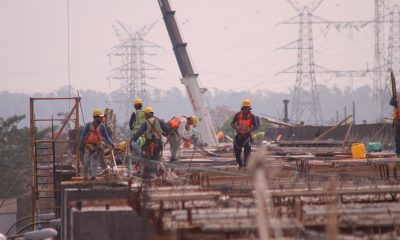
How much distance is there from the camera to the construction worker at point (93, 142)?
67.1ft

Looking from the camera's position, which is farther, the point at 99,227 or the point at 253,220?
the point at 99,227

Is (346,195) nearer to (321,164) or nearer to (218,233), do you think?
(218,233)

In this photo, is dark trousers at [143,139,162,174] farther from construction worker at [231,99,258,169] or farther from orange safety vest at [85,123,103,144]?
construction worker at [231,99,258,169]

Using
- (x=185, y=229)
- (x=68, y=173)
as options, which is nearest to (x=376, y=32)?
(x=68, y=173)

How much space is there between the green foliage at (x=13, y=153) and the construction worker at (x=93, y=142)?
40.5 metres

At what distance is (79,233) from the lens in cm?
1617

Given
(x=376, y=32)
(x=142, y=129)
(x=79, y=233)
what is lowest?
(x=79, y=233)

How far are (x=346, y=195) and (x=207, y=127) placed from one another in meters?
28.4

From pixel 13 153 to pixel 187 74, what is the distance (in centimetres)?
2877

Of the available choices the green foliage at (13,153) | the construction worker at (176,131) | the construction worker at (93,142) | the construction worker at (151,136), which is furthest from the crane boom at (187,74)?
the green foliage at (13,153)

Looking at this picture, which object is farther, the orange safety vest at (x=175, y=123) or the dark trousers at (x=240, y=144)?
the orange safety vest at (x=175, y=123)

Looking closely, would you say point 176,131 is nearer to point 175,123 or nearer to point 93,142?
point 175,123

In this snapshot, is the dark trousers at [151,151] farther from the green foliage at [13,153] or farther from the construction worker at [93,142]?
the green foliage at [13,153]

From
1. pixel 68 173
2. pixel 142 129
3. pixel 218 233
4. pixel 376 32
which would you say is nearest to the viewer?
pixel 218 233
